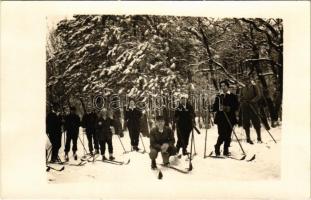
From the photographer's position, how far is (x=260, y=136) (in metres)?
1.38

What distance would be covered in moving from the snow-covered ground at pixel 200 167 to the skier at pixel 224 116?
2 centimetres

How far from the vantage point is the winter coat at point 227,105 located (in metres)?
1.37

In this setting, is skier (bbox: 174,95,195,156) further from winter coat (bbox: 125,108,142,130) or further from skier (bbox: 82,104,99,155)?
skier (bbox: 82,104,99,155)

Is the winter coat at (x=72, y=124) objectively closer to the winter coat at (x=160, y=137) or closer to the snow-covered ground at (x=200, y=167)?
the snow-covered ground at (x=200, y=167)

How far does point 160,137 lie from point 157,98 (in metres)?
0.14

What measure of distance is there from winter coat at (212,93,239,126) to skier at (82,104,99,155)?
16.4 inches

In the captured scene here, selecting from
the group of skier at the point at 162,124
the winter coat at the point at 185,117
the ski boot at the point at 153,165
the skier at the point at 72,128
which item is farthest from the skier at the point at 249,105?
the skier at the point at 72,128

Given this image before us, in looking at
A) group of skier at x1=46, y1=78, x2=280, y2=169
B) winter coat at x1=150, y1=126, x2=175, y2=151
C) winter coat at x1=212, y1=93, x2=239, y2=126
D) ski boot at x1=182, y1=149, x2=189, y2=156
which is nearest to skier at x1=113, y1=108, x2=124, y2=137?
group of skier at x1=46, y1=78, x2=280, y2=169

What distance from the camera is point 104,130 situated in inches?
53.2

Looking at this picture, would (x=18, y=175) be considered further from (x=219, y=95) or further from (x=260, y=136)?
(x=260, y=136)

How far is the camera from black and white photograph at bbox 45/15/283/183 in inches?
52.8

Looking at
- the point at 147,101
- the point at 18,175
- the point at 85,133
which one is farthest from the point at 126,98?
the point at 18,175

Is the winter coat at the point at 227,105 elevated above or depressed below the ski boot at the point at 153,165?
above

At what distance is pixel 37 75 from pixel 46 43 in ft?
0.37
